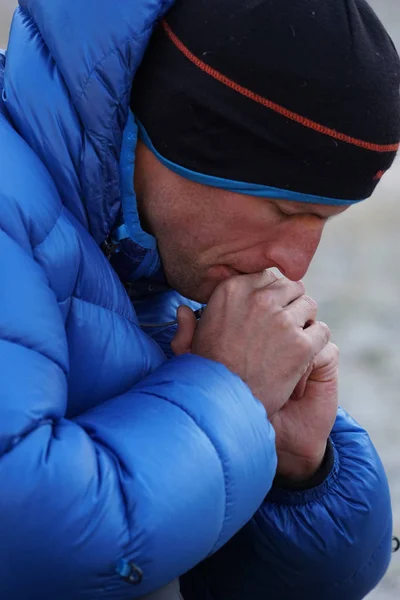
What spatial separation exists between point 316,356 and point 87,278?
0.55m

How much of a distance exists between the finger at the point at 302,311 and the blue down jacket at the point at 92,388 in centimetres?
27

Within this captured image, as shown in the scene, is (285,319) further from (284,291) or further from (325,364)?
(325,364)

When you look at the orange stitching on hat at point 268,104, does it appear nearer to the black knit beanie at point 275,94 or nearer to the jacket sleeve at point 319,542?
the black knit beanie at point 275,94

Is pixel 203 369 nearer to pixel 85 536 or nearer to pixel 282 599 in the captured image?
pixel 85 536

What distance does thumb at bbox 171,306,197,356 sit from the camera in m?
1.76

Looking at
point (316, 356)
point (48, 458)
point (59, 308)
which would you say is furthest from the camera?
point (316, 356)

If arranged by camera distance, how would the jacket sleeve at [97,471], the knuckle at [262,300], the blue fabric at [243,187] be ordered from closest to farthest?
the jacket sleeve at [97,471], the blue fabric at [243,187], the knuckle at [262,300]

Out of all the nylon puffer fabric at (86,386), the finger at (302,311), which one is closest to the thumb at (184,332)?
the nylon puffer fabric at (86,386)

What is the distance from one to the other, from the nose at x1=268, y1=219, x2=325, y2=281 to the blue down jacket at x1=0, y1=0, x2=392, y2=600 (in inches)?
9.5

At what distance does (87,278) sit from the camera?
155 cm

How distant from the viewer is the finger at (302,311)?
175 centimetres

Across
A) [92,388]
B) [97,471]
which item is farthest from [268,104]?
[97,471]

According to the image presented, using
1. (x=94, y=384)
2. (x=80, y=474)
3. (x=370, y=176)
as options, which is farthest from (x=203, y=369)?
(x=370, y=176)

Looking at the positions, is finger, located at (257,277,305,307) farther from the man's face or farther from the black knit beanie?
the black knit beanie
